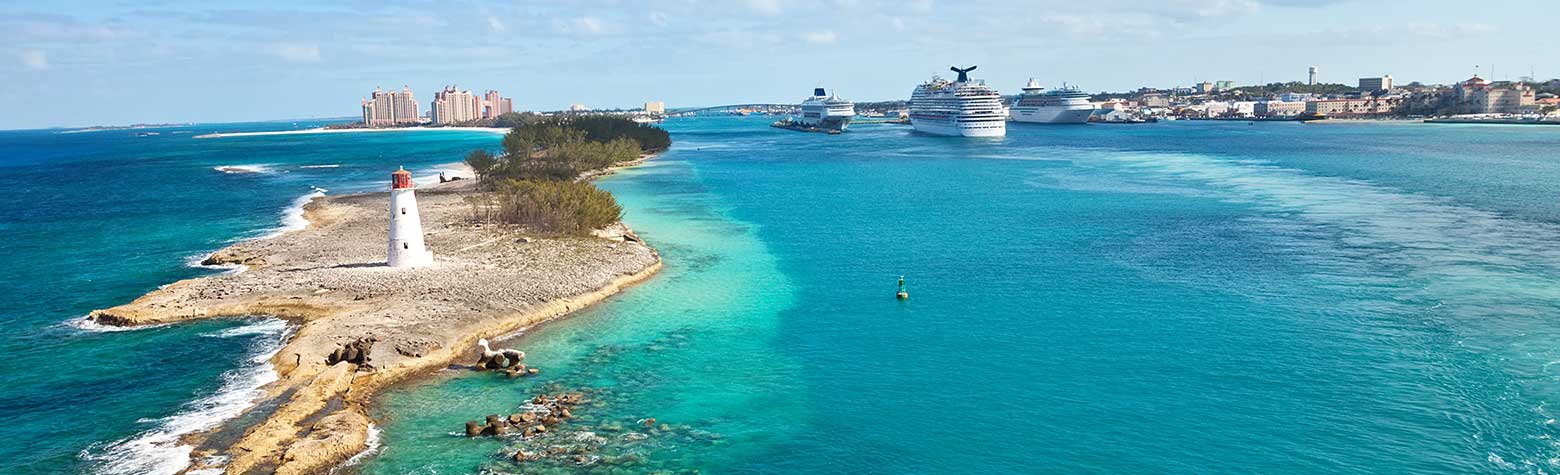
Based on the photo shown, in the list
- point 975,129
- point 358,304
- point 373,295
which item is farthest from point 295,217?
point 975,129

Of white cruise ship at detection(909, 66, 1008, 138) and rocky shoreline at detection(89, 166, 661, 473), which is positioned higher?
white cruise ship at detection(909, 66, 1008, 138)

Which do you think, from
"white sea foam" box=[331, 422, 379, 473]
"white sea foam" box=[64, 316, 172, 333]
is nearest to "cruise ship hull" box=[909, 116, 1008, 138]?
"white sea foam" box=[64, 316, 172, 333]

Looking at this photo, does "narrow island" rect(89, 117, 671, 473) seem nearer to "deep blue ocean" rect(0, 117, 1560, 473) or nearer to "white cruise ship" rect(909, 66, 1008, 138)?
Answer: "deep blue ocean" rect(0, 117, 1560, 473)

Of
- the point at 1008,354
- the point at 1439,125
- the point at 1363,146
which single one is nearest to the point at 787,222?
the point at 1008,354

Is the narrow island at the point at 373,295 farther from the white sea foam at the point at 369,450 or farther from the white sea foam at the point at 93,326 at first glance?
the white sea foam at the point at 93,326

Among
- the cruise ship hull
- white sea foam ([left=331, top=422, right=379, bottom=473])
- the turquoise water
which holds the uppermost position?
the cruise ship hull

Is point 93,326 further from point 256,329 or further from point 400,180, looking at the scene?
point 400,180

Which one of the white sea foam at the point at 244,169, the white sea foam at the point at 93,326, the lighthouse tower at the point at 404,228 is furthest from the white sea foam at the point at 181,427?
the white sea foam at the point at 244,169
